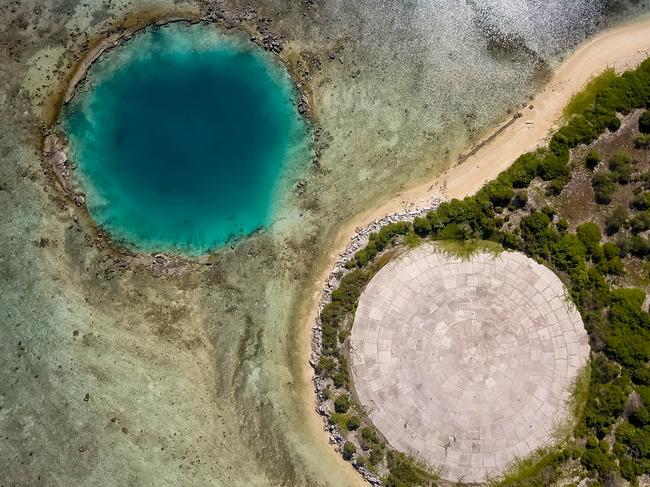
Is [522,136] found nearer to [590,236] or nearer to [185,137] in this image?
[590,236]

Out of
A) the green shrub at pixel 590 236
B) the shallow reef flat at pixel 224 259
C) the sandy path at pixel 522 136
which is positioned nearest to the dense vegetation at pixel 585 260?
the green shrub at pixel 590 236

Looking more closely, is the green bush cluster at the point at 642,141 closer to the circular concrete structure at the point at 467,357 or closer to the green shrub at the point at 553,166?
the green shrub at the point at 553,166

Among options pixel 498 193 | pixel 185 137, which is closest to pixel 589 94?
pixel 498 193

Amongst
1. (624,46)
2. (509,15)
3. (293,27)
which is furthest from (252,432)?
(624,46)

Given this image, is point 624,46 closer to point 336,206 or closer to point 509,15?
point 509,15

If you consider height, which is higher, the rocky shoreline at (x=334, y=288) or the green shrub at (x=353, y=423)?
the rocky shoreline at (x=334, y=288)

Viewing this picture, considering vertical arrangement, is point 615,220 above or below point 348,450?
above
